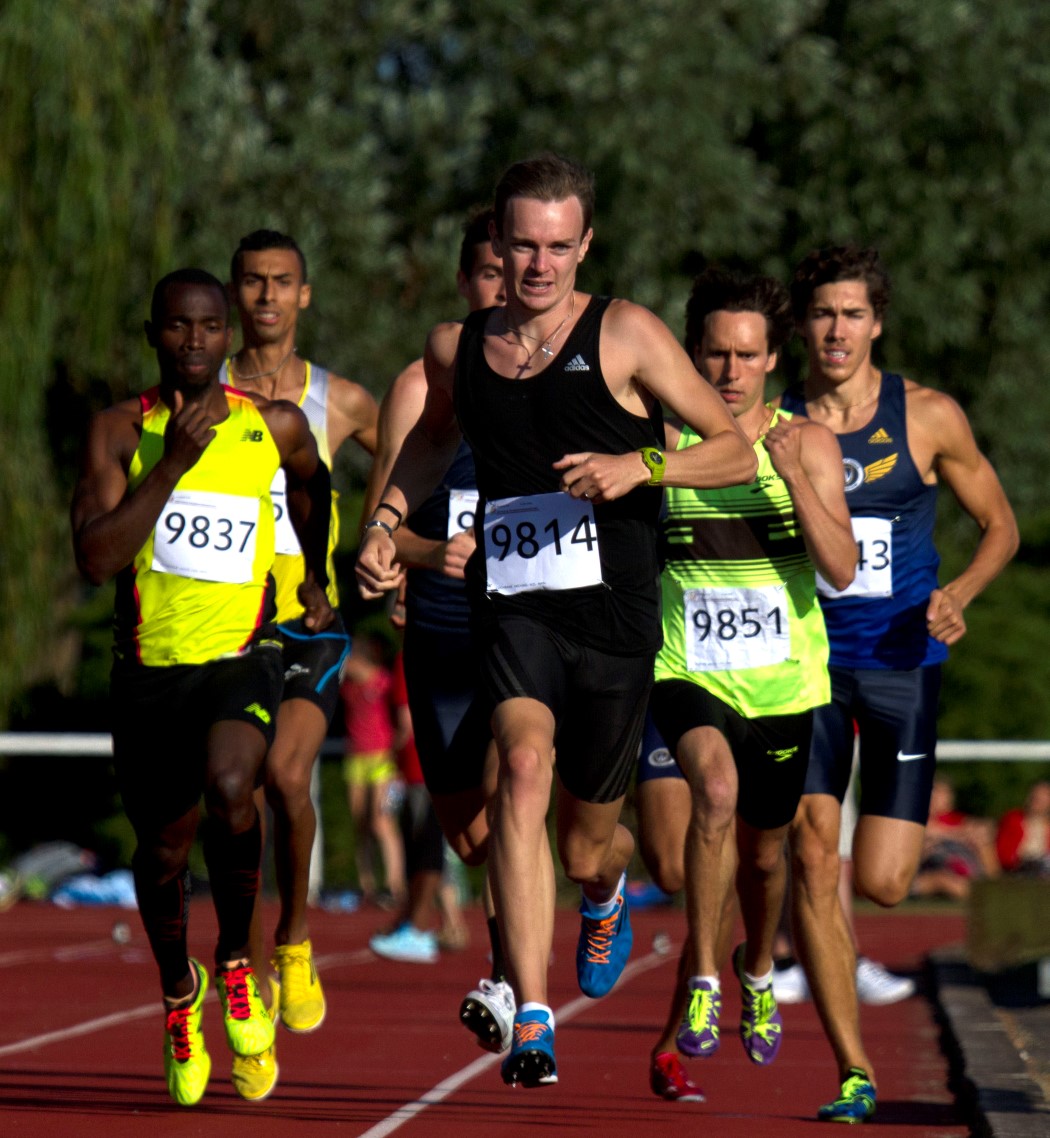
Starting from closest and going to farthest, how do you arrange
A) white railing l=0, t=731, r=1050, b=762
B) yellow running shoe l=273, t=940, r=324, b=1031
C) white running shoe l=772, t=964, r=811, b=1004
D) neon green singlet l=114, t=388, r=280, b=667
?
neon green singlet l=114, t=388, r=280, b=667, yellow running shoe l=273, t=940, r=324, b=1031, white running shoe l=772, t=964, r=811, b=1004, white railing l=0, t=731, r=1050, b=762

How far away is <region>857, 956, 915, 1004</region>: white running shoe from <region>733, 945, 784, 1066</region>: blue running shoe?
5.02 meters

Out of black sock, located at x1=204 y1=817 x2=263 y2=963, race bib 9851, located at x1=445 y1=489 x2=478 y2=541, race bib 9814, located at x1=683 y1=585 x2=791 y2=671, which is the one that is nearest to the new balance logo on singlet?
black sock, located at x1=204 y1=817 x2=263 y2=963

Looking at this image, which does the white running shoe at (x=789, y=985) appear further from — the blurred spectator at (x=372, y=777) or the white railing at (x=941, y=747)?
the blurred spectator at (x=372, y=777)

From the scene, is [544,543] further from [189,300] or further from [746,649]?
[189,300]

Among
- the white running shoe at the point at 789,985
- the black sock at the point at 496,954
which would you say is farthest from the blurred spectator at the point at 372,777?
the black sock at the point at 496,954

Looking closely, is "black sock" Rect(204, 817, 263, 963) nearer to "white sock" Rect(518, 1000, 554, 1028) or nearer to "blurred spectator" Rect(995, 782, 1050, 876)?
"white sock" Rect(518, 1000, 554, 1028)

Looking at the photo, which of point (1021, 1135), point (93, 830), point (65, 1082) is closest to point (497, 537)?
point (1021, 1135)

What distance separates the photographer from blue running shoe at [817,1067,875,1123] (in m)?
7.20

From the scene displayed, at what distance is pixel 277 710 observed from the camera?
721cm

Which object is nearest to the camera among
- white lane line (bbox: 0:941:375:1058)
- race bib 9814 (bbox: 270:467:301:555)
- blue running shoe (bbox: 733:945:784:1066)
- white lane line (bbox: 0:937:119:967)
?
blue running shoe (bbox: 733:945:784:1066)

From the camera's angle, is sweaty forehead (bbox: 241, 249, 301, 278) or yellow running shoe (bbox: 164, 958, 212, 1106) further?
sweaty forehead (bbox: 241, 249, 301, 278)

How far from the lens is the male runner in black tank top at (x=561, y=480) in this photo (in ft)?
20.1

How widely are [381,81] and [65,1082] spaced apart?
19.4 meters

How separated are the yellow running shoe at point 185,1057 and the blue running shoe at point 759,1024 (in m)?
1.62
